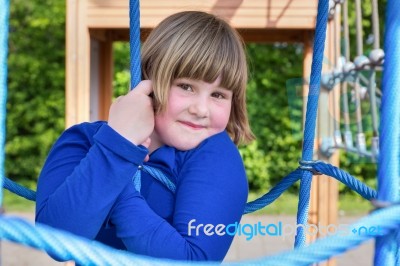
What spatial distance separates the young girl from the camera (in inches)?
29.3

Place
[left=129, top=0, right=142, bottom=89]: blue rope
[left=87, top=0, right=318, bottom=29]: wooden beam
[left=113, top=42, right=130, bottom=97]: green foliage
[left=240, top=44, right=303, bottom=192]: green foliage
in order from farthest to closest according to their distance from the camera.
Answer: [left=240, top=44, right=303, bottom=192]: green foliage → [left=113, top=42, right=130, bottom=97]: green foliage → [left=87, top=0, right=318, bottom=29]: wooden beam → [left=129, top=0, right=142, bottom=89]: blue rope

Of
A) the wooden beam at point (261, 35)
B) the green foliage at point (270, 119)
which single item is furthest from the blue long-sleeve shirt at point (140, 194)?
the green foliage at point (270, 119)

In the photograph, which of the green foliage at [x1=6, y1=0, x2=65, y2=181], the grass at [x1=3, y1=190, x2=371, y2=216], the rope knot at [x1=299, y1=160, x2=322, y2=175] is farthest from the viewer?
the green foliage at [x1=6, y1=0, x2=65, y2=181]

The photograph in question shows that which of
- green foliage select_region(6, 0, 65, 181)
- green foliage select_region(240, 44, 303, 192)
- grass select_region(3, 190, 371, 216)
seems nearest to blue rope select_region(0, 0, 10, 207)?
grass select_region(3, 190, 371, 216)

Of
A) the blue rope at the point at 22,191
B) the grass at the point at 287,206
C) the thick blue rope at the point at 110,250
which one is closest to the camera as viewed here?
the thick blue rope at the point at 110,250

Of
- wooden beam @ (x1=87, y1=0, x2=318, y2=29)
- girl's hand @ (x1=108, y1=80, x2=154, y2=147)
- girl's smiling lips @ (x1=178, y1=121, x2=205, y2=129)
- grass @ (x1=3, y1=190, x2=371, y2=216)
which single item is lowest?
grass @ (x1=3, y1=190, x2=371, y2=216)

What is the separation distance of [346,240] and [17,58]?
230 inches

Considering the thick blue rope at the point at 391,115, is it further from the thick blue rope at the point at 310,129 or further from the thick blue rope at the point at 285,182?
the thick blue rope at the point at 310,129

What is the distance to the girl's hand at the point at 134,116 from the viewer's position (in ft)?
2.50

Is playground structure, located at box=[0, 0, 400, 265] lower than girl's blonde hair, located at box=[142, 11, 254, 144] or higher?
lower

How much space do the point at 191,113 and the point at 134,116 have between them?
13cm

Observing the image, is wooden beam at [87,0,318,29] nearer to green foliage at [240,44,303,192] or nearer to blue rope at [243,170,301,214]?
blue rope at [243,170,301,214]

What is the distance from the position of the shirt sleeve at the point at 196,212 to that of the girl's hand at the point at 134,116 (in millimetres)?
71

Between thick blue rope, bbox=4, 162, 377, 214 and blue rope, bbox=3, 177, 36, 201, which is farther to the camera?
blue rope, bbox=3, 177, 36, 201
